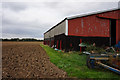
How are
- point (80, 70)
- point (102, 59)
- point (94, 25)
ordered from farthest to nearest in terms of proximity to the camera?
point (94, 25), point (80, 70), point (102, 59)

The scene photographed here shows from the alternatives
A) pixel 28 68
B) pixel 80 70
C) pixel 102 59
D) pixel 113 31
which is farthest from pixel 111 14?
pixel 28 68

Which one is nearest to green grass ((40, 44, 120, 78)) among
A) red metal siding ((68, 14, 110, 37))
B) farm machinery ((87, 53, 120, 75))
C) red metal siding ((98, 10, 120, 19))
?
farm machinery ((87, 53, 120, 75))

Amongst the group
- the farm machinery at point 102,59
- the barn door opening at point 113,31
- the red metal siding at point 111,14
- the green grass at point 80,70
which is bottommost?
the green grass at point 80,70

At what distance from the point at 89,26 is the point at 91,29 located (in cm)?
48

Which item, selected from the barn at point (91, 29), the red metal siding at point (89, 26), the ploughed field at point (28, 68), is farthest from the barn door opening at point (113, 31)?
the ploughed field at point (28, 68)

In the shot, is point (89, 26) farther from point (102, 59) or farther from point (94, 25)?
point (102, 59)

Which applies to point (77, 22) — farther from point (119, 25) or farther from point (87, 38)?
point (119, 25)

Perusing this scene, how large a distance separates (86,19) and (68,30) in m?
2.97

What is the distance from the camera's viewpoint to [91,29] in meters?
12.2

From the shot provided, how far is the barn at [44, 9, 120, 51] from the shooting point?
11.4 meters

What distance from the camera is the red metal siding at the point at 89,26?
11.6 m

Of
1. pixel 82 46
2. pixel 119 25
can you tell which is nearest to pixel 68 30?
pixel 82 46

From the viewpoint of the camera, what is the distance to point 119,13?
43.7 feet

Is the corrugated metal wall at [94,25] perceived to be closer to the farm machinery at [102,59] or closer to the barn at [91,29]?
the barn at [91,29]
